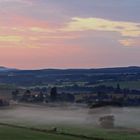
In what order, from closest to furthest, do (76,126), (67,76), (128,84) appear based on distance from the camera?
(76,126), (128,84), (67,76)

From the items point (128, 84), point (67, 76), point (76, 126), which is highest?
point (67, 76)

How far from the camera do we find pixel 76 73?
6845 inches

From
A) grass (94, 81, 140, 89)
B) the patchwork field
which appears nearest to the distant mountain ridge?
grass (94, 81, 140, 89)

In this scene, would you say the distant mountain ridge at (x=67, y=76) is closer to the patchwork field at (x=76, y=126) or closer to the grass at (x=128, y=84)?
the grass at (x=128, y=84)

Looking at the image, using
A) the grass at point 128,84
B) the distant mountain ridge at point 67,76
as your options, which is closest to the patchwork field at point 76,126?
the grass at point 128,84

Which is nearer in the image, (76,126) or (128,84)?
(76,126)

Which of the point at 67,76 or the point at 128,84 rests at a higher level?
the point at 67,76

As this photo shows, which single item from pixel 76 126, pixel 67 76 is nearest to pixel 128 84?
pixel 67 76

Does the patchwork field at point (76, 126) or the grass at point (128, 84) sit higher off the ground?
the grass at point (128, 84)

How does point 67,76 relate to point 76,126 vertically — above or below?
above

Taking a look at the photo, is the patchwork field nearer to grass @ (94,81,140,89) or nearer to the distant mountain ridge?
grass @ (94,81,140,89)

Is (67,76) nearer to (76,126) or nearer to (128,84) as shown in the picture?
(128,84)

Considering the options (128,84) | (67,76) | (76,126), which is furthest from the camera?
(67,76)

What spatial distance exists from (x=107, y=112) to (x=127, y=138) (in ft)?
87.8
